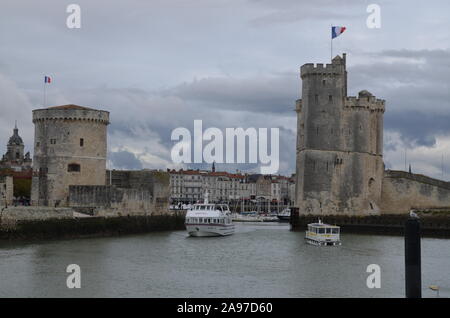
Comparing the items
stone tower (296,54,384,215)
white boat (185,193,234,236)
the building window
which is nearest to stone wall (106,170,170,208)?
the building window

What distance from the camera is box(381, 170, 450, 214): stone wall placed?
47703 millimetres

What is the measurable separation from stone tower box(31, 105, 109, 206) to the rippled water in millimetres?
7837

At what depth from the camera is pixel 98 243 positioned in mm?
32812

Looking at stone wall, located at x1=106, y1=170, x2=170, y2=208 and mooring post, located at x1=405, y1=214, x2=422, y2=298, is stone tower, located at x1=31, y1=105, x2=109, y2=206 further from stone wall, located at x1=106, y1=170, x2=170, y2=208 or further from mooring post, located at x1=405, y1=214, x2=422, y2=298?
mooring post, located at x1=405, y1=214, x2=422, y2=298

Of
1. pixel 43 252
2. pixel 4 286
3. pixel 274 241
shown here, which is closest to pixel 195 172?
pixel 274 241

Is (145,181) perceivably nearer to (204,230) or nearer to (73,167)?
(73,167)

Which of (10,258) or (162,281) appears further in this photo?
(10,258)

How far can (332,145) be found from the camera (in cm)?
4709

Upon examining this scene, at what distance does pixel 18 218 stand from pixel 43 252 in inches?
222

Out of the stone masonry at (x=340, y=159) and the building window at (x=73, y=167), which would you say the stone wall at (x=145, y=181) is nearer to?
the building window at (x=73, y=167)

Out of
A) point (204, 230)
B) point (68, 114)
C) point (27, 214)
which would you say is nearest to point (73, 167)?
point (68, 114)

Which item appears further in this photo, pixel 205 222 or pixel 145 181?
Result: pixel 145 181

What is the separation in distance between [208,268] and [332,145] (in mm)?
23658

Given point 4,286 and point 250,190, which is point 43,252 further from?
point 250,190
